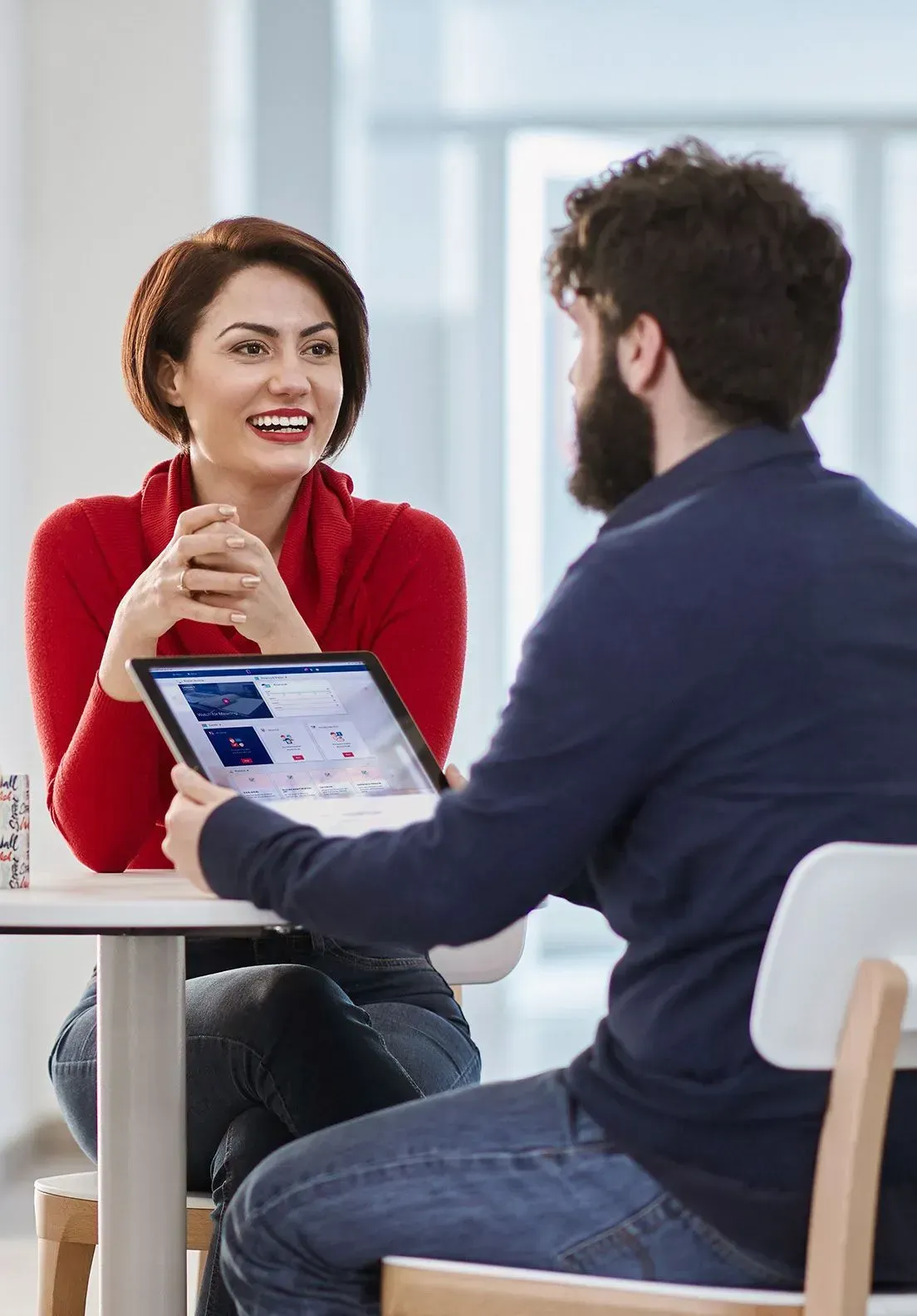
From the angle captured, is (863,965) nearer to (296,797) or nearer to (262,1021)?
(296,797)

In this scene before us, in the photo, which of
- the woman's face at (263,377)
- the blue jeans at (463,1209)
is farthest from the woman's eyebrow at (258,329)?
the blue jeans at (463,1209)

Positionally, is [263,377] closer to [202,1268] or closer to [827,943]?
[202,1268]

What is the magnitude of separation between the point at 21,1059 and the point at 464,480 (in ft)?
6.49

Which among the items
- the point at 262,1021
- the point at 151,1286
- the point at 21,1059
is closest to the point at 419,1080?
the point at 262,1021

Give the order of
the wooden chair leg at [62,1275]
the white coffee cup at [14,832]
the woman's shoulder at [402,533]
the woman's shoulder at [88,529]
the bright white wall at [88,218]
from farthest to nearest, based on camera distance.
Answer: the bright white wall at [88,218], the woman's shoulder at [402,533], the woman's shoulder at [88,529], the wooden chair leg at [62,1275], the white coffee cup at [14,832]

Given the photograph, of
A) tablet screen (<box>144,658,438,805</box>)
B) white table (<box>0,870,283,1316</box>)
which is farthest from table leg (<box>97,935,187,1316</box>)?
tablet screen (<box>144,658,438,805</box>)

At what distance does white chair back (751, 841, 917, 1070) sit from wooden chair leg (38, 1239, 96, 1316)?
3.31 ft

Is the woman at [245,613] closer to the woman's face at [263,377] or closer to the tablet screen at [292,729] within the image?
the woman's face at [263,377]

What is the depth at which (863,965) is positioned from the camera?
1.02 m

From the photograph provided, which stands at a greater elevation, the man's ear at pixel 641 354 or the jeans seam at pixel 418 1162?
the man's ear at pixel 641 354

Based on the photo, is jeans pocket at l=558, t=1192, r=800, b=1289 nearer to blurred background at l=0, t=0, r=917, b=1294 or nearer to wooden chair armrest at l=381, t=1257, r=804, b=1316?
wooden chair armrest at l=381, t=1257, r=804, b=1316

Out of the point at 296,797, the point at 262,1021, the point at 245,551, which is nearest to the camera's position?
the point at 296,797

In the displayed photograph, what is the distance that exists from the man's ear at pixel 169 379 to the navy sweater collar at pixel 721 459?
3.42 feet

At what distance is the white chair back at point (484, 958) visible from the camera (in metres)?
1.64
